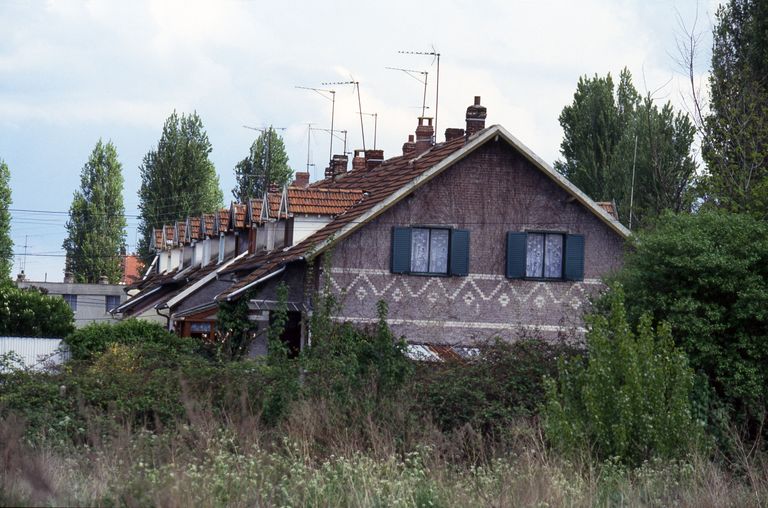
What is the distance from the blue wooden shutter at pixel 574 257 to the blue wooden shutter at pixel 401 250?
173 inches

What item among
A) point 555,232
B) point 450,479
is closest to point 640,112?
point 555,232

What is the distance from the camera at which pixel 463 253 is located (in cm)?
3133

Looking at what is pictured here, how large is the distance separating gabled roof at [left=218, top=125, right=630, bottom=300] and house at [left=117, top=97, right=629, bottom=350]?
0.13 ft

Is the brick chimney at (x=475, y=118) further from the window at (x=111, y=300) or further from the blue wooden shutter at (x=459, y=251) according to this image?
the window at (x=111, y=300)

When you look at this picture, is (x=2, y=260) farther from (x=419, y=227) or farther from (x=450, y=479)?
(x=450, y=479)

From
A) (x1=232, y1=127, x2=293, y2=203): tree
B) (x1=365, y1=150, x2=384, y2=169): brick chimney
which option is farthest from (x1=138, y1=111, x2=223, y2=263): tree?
(x1=365, y1=150, x2=384, y2=169): brick chimney

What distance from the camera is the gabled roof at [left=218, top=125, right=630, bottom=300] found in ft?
99.9

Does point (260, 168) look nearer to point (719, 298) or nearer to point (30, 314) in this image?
point (30, 314)

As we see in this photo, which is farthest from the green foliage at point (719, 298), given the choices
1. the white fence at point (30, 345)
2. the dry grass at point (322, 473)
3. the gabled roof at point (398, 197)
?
the white fence at point (30, 345)

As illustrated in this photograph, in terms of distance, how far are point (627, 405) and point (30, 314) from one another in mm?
30216

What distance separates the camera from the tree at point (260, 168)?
67375 millimetres

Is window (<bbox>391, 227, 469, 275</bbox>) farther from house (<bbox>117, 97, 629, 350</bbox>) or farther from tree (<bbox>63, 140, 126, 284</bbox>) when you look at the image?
tree (<bbox>63, 140, 126, 284</bbox>)

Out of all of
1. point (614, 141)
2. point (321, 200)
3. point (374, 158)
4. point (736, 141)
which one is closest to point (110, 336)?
point (321, 200)

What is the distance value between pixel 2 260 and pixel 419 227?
128 ft
